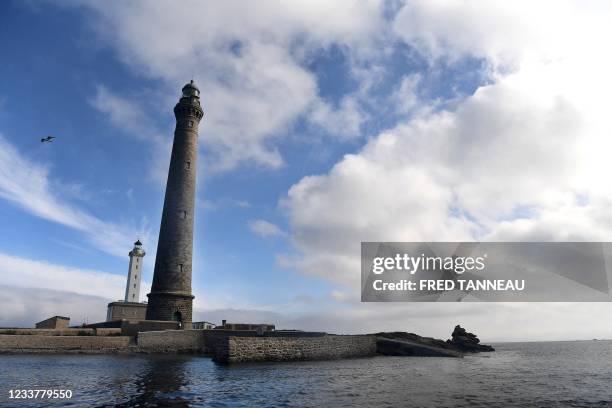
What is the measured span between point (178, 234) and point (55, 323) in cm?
1344

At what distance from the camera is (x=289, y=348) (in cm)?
2680

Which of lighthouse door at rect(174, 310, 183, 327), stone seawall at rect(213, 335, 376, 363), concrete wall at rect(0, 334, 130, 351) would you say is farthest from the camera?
lighthouse door at rect(174, 310, 183, 327)

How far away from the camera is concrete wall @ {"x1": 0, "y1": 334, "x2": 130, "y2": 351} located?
2652 cm

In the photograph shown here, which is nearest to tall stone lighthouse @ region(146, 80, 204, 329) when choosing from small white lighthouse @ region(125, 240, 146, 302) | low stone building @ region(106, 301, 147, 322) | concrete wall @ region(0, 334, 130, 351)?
concrete wall @ region(0, 334, 130, 351)

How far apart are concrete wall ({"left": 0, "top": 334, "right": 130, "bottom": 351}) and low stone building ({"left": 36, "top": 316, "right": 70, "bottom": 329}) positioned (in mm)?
8224

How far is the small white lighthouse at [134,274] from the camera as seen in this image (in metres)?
70.0

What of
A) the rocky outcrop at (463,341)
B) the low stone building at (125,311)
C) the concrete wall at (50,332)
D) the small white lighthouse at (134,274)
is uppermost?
the small white lighthouse at (134,274)

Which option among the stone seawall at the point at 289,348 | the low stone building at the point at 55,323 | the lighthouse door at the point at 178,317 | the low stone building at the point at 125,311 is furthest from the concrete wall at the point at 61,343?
the low stone building at the point at 125,311

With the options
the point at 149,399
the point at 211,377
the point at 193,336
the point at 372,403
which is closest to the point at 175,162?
the point at 193,336

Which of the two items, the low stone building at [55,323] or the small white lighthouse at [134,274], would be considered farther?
the small white lighthouse at [134,274]

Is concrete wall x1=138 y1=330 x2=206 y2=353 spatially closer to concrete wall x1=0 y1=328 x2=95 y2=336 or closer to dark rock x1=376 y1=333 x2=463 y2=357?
concrete wall x1=0 y1=328 x2=95 y2=336

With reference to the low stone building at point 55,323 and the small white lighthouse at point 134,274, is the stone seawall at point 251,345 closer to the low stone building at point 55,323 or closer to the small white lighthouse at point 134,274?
the low stone building at point 55,323

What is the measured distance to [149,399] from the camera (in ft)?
40.1

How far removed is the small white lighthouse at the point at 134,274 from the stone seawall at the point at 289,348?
1912 inches
